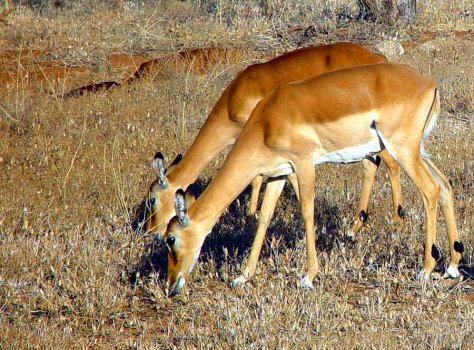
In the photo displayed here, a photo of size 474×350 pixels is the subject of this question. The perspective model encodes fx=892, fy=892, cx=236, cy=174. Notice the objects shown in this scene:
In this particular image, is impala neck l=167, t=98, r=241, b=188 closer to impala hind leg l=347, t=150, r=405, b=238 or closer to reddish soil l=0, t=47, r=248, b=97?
impala hind leg l=347, t=150, r=405, b=238

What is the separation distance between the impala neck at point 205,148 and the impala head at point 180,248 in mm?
1534

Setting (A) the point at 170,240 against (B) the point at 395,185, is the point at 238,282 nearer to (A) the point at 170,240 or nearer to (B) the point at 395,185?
(A) the point at 170,240

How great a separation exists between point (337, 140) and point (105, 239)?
2.02 m

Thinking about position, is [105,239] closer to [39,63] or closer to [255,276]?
[255,276]

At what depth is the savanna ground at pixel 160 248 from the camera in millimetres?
5562

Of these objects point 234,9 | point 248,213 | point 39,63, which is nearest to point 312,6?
point 234,9

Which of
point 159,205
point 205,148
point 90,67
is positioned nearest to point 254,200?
point 205,148

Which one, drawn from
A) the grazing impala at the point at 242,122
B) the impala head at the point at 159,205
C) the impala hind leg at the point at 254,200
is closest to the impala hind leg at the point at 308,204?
the grazing impala at the point at 242,122

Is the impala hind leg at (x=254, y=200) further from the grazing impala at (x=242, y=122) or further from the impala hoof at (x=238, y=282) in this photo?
the impala hoof at (x=238, y=282)

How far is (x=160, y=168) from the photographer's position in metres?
7.45

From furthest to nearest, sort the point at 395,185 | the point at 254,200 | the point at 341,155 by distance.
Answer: the point at 254,200
the point at 395,185
the point at 341,155

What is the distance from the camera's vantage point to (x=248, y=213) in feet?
27.1

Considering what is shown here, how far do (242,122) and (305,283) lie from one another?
6.63ft

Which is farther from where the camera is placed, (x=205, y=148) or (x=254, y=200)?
(x=254, y=200)
